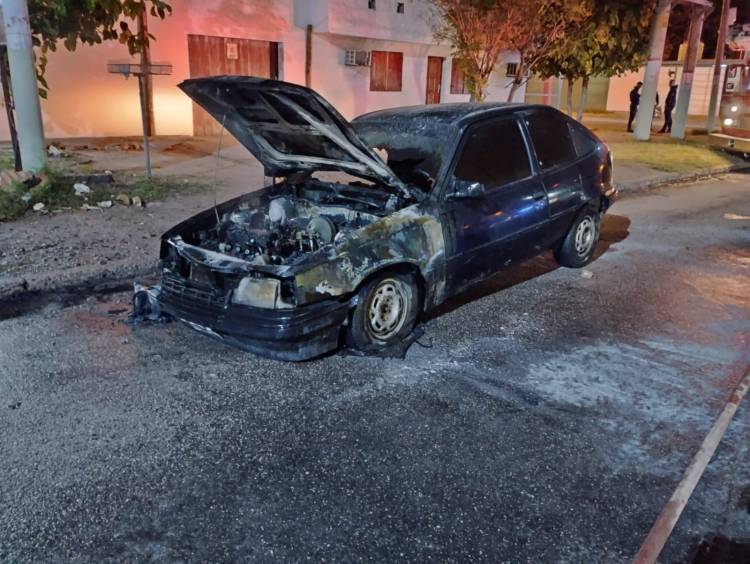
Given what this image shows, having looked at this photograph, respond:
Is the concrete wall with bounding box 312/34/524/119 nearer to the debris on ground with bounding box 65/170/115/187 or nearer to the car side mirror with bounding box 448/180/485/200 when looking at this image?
the debris on ground with bounding box 65/170/115/187

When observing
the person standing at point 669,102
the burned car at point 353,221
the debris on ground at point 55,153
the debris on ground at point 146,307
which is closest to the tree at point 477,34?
the burned car at point 353,221

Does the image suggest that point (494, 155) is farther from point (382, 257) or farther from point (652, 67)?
point (652, 67)

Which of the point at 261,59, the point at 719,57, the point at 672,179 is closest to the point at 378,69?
the point at 261,59

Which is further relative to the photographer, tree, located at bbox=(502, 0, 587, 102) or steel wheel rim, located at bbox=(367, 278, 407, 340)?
tree, located at bbox=(502, 0, 587, 102)

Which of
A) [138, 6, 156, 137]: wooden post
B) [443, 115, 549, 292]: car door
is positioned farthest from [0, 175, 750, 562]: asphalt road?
[138, 6, 156, 137]: wooden post

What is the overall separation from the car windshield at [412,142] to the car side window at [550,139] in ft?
3.30

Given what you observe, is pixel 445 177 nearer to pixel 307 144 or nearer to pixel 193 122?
pixel 307 144

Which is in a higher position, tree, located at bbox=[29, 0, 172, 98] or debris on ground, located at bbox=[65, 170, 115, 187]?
tree, located at bbox=[29, 0, 172, 98]

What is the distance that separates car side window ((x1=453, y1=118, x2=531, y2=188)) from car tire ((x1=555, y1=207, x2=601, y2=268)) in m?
1.15

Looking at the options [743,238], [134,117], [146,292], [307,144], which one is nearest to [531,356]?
[307,144]

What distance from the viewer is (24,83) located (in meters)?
8.33

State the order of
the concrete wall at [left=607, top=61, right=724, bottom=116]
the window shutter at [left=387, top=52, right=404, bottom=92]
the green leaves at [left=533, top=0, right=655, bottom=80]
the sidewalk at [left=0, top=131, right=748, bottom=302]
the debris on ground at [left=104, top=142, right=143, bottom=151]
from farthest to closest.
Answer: the concrete wall at [left=607, top=61, right=724, bottom=116], the window shutter at [left=387, top=52, right=404, bottom=92], the green leaves at [left=533, top=0, right=655, bottom=80], the debris on ground at [left=104, top=142, right=143, bottom=151], the sidewalk at [left=0, top=131, right=748, bottom=302]

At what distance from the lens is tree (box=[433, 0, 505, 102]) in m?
12.1

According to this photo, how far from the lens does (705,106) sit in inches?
1357
